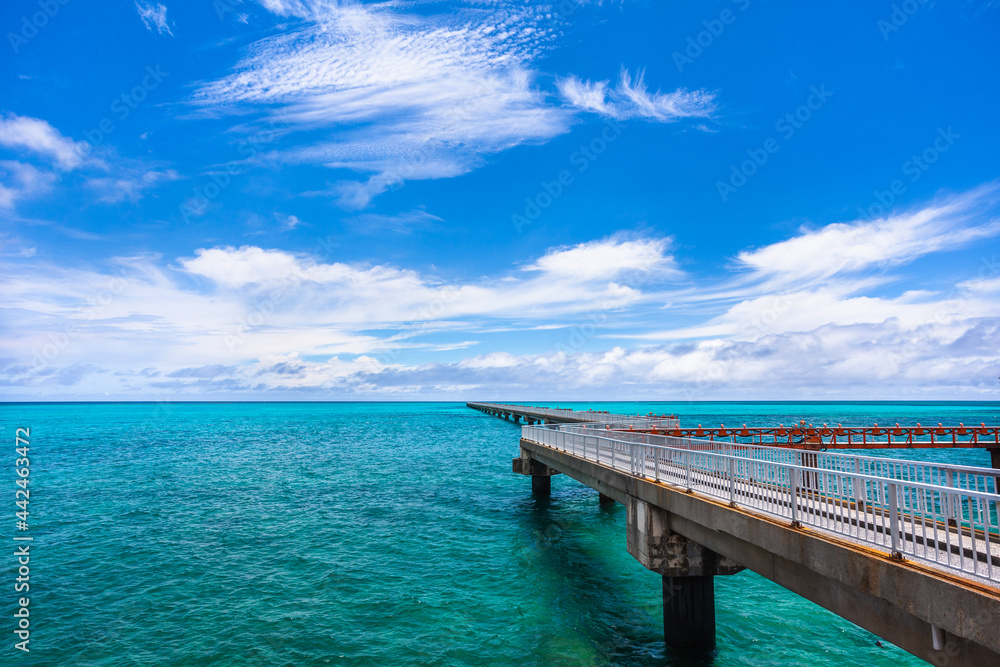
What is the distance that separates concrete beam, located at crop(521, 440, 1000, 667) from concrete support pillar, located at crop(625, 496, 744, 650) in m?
1.16

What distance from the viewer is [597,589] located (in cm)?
1586

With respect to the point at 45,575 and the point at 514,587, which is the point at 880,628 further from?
the point at 45,575

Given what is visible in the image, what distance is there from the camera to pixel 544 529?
74.2 ft

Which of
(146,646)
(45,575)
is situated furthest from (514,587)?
(45,575)

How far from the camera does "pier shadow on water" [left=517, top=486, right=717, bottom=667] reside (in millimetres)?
11828

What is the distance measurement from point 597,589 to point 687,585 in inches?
173

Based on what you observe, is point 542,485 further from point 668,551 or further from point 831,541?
point 831,541

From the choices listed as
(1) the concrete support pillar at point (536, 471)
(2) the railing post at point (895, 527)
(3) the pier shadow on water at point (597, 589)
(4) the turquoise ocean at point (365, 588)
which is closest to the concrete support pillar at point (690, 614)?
(3) the pier shadow on water at point (597, 589)

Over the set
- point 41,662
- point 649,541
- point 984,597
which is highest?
point 984,597

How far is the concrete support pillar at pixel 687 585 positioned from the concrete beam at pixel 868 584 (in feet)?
3.82

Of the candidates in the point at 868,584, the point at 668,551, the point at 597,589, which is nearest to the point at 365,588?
the point at 597,589

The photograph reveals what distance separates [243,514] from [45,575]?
28.8 ft

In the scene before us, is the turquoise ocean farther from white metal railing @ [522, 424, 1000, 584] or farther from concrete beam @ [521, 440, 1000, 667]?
white metal railing @ [522, 424, 1000, 584]

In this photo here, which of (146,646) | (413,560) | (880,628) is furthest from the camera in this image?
(413,560)
